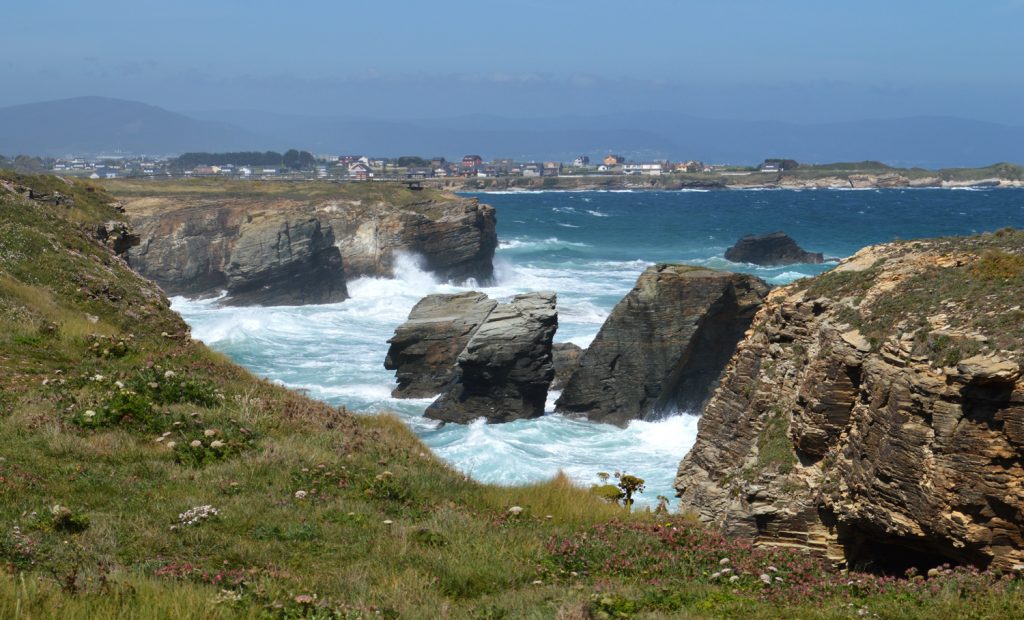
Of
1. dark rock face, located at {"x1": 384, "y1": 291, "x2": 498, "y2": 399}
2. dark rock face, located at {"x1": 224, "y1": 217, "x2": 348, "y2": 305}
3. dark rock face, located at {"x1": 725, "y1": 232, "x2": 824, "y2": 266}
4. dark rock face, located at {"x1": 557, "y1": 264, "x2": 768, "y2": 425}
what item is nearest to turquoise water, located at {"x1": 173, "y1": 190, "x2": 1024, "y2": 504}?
dark rock face, located at {"x1": 557, "y1": 264, "x2": 768, "y2": 425}

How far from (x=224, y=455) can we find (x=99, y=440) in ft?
4.42

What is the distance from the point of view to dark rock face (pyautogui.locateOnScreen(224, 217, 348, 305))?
59750 mm

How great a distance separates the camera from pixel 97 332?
651 inches

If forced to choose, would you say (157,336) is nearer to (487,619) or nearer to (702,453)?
(702,453)

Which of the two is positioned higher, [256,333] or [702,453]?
[702,453]

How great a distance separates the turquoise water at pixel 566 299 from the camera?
28.0 meters

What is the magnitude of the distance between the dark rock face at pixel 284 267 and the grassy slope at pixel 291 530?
45075 mm

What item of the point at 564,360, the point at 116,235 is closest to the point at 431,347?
the point at 564,360

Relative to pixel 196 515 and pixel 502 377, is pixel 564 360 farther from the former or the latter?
pixel 196 515

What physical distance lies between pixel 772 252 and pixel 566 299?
2549cm

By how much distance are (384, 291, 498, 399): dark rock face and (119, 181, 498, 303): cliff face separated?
23.6 m

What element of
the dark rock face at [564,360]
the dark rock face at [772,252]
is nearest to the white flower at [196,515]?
the dark rock face at [564,360]

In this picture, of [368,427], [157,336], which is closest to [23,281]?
[157,336]

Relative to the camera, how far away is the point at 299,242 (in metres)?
61.1
